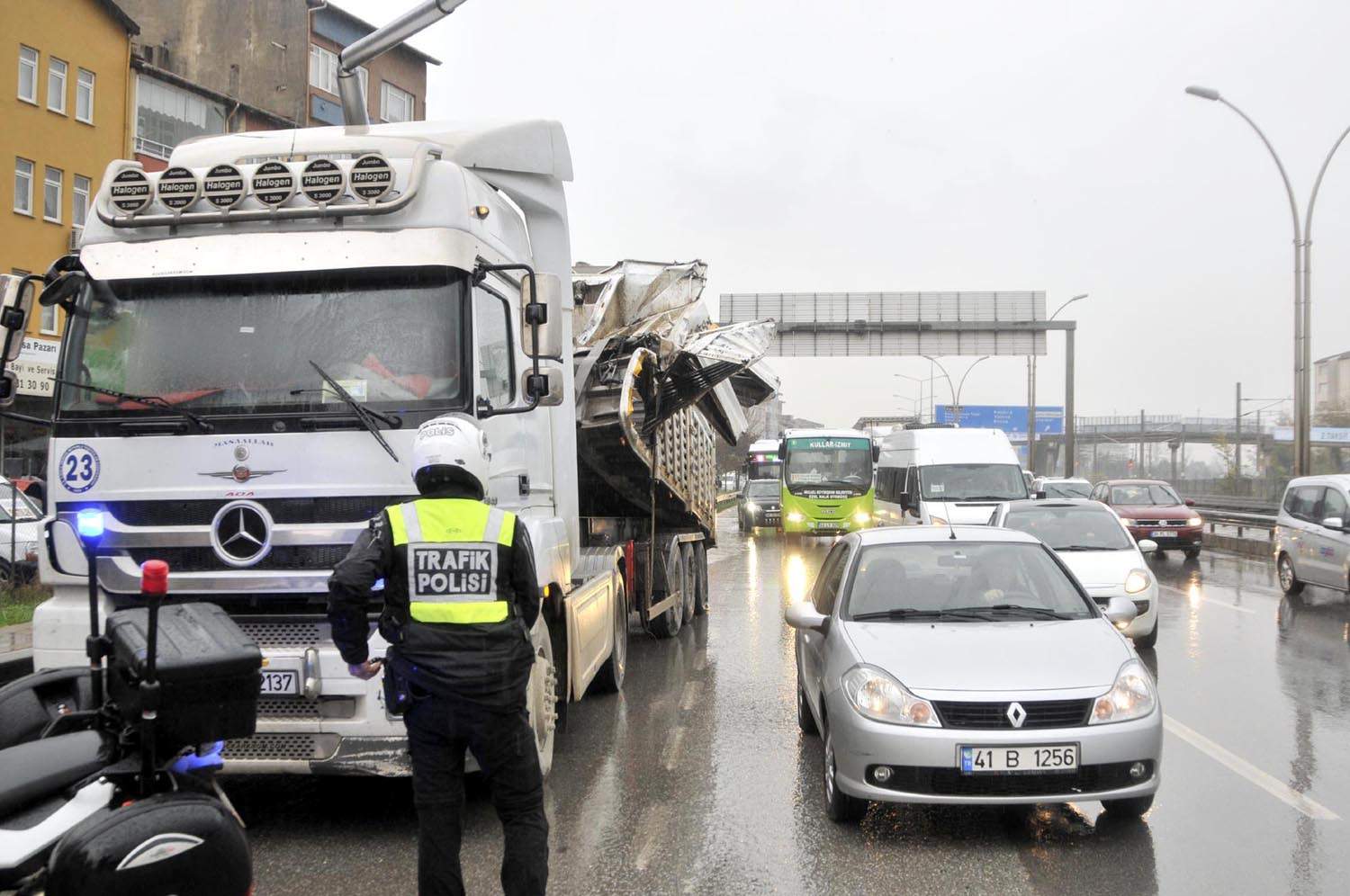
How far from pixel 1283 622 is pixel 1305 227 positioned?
1140 centimetres

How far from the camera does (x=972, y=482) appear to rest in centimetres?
2120

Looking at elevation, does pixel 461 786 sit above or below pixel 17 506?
below

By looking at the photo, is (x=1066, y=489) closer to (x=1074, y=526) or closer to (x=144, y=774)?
(x=1074, y=526)

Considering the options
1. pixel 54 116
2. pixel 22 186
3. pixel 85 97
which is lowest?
pixel 22 186

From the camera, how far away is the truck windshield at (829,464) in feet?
103

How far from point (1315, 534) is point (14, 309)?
15764 millimetres

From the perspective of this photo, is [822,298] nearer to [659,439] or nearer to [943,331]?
[943,331]

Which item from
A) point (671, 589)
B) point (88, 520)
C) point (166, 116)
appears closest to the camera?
point (88, 520)

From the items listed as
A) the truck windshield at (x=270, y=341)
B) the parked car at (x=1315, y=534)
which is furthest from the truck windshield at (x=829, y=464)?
the truck windshield at (x=270, y=341)

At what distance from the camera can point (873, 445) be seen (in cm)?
3309

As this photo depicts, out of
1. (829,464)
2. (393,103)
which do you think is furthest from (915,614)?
(393,103)

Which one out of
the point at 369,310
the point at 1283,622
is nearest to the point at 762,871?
the point at 369,310

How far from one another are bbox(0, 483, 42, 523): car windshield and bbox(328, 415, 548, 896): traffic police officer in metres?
12.8

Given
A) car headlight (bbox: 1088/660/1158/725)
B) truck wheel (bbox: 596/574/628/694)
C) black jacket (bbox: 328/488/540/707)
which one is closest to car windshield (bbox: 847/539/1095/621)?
car headlight (bbox: 1088/660/1158/725)
